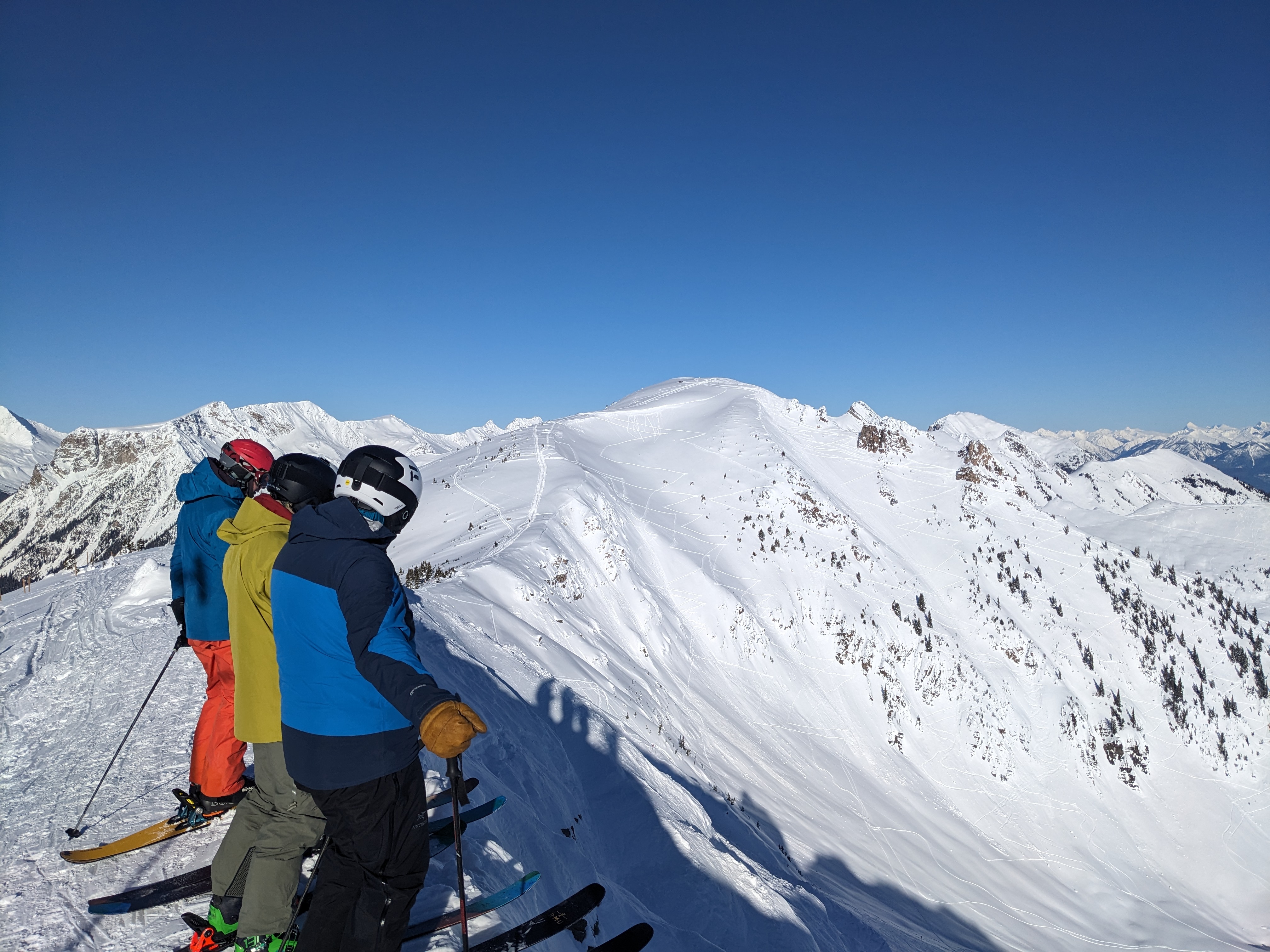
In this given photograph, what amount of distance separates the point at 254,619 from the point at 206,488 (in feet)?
7.54

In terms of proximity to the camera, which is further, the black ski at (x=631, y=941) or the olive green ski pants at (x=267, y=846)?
the black ski at (x=631, y=941)

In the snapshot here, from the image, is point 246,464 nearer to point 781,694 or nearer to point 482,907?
point 482,907

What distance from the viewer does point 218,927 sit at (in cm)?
352

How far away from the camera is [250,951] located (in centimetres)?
335

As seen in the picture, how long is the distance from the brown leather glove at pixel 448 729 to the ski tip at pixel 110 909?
3180 mm

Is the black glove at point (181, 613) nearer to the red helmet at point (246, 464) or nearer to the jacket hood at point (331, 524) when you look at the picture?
the red helmet at point (246, 464)

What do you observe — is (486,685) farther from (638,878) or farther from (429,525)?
(429,525)

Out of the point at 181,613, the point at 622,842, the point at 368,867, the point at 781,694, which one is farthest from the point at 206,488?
the point at 781,694

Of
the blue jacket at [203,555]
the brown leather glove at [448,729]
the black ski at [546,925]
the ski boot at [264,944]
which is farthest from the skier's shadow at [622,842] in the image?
the blue jacket at [203,555]

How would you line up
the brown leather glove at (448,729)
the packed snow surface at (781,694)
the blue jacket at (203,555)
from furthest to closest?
the packed snow surface at (781,694) < the blue jacket at (203,555) < the brown leather glove at (448,729)

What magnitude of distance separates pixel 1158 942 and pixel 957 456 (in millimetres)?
45776

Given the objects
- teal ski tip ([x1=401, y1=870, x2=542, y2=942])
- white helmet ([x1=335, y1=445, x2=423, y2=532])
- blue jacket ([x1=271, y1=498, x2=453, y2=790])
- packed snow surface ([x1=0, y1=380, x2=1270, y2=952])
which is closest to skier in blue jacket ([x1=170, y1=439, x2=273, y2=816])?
packed snow surface ([x1=0, y1=380, x2=1270, y2=952])

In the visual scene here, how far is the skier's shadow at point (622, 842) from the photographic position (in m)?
6.45

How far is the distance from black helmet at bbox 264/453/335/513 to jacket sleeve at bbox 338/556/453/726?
1178 millimetres
